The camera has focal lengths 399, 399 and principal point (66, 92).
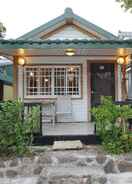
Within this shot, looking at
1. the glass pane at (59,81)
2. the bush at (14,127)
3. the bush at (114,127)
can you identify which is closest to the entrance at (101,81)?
the glass pane at (59,81)

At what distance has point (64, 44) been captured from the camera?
11.1 metres

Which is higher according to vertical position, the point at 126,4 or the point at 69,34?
the point at 126,4

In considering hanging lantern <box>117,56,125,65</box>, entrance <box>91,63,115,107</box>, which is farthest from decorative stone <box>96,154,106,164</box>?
entrance <box>91,63,115,107</box>

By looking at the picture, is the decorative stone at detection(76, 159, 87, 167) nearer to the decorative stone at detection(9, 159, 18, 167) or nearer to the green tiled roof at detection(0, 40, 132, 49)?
the decorative stone at detection(9, 159, 18, 167)

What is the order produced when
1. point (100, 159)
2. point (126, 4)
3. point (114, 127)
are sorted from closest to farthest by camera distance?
point (100, 159) < point (114, 127) < point (126, 4)

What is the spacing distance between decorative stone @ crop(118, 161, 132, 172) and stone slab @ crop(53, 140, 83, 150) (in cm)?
101

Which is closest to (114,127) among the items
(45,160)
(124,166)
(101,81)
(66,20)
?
(124,166)

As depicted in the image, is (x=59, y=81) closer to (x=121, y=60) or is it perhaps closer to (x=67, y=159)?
(x=121, y=60)

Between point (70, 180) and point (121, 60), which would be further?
point (121, 60)

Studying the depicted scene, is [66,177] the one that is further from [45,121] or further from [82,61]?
[82,61]

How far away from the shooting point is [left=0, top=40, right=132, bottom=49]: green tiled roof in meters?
11.1

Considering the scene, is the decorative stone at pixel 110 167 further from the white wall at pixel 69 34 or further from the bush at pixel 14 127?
the white wall at pixel 69 34

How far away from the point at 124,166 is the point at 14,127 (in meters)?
2.56

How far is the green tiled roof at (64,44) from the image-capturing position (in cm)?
1112
